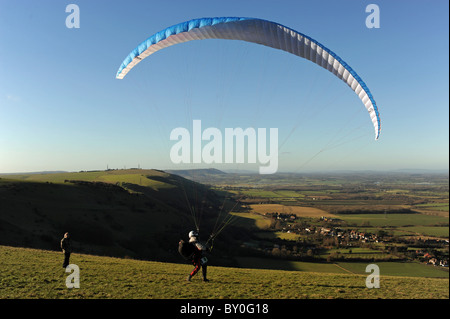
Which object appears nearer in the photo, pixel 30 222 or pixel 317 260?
pixel 30 222

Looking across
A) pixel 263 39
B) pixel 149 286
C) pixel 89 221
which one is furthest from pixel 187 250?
pixel 89 221

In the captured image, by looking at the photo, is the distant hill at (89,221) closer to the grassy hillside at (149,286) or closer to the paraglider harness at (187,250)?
the grassy hillside at (149,286)

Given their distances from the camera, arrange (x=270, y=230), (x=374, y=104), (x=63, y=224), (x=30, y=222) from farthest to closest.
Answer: (x=270, y=230), (x=63, y=224), (x=30, y=222), (x=374, y=104)

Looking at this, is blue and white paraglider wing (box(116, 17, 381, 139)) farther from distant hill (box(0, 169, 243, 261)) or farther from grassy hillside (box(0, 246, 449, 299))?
distant hill (box(0, 169, 243, 261))

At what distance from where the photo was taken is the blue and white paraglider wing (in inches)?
384

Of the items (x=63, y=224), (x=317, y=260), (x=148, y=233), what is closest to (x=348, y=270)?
(x=317, y=260)

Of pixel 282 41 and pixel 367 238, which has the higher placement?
pixel 282 41

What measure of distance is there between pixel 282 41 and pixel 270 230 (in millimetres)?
46555

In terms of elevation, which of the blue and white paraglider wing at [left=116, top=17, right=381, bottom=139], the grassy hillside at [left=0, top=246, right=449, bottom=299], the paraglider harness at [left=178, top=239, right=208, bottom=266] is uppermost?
the blue and white paraglider wing at [left=116, top=17, right=381, bottom=139]

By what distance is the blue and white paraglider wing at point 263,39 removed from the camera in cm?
977

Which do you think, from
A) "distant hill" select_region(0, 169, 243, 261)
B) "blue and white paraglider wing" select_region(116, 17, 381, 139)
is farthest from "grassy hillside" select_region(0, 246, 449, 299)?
"distant hill" select_region(0, 169, 243, 261)

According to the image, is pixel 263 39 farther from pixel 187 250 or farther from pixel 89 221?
pixel 89 221

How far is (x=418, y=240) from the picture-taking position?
48.1 m
